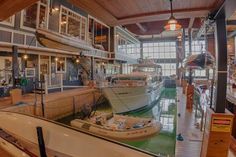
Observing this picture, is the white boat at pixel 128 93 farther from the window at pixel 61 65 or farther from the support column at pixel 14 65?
the support column at pixel 14 65

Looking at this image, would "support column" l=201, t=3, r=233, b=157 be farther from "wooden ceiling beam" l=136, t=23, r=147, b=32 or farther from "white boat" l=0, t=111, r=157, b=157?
"wooden ceiling beam" l=136, t=23, r=147, b=32

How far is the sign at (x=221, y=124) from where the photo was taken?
2.59 metres

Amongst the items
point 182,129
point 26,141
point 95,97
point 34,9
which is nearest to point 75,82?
point 95,97

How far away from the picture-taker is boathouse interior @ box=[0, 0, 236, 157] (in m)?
2.54

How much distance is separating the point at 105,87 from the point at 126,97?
1.26 meters

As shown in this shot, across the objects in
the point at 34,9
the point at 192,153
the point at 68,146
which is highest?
the point at 34,9

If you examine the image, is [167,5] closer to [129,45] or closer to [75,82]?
[75,82]

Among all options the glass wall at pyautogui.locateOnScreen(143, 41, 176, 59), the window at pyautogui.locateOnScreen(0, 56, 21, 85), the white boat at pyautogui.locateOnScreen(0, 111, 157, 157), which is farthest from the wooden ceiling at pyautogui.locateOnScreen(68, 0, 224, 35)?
the glass wall at pyautogui.locateOnScreen(143, 41, 176, 59)

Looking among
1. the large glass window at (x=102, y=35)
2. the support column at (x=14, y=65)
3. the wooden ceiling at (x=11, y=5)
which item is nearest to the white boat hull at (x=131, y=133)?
the wooden ceiling at (x=11, y=5)

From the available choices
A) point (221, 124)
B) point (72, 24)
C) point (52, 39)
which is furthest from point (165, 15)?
point (72, 24)

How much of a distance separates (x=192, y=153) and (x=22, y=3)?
3.98m

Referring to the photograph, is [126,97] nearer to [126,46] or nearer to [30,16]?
[30,16]

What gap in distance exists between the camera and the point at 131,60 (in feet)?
73.0

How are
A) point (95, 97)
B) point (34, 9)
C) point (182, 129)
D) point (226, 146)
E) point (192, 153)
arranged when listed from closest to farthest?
point (226, 146) → point (192, 153) → point (182, 129) → point (34, 9) → point (95, 97)
